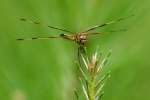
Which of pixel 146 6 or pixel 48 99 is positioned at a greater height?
pixel 146 6

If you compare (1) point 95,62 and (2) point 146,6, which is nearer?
(1) point 95,62

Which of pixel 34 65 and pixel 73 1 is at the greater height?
pixel 73 1

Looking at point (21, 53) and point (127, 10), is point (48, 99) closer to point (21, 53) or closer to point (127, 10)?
point (21, 53)

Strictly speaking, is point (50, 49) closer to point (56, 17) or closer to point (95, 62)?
point (56, 17)

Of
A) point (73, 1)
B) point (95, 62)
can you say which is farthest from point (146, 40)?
point (95, 62)

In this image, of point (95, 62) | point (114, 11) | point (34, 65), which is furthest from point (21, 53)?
point (95, 62)

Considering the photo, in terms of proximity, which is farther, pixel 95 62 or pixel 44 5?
pixel 44 5
